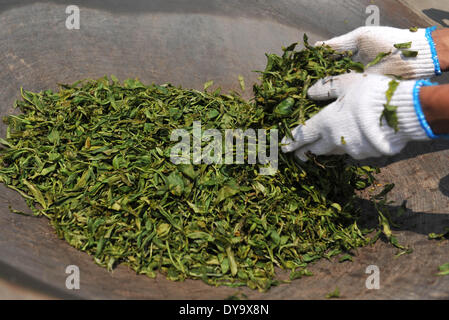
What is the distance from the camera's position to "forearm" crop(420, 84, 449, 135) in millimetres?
1259

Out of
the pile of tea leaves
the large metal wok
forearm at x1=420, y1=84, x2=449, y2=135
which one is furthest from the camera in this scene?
the pile of tea leaves

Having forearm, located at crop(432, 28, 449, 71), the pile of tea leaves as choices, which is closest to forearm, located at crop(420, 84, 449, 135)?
the pile of tea leaves

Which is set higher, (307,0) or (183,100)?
(307,0)

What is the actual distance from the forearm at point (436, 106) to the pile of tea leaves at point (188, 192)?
437 mm

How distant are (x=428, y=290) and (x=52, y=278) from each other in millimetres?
1560

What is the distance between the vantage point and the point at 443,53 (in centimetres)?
175

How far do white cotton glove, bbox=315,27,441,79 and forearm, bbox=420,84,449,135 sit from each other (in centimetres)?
44

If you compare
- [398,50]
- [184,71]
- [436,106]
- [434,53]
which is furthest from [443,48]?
[184,71]

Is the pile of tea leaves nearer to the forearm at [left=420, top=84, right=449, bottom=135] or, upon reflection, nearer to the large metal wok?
the large metal wok

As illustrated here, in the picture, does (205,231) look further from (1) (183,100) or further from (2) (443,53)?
(2) (443,53)

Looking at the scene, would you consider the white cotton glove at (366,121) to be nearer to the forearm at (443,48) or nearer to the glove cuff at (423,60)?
the glove cuff at (423,60)

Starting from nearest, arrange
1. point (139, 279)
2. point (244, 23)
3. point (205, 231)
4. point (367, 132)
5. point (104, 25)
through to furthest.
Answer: point (367, 132) < point (139, 279) < point (205, 231) < point (104, 25) < point (244, 23)

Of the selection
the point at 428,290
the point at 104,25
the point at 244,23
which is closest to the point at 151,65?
the point at 104,25
